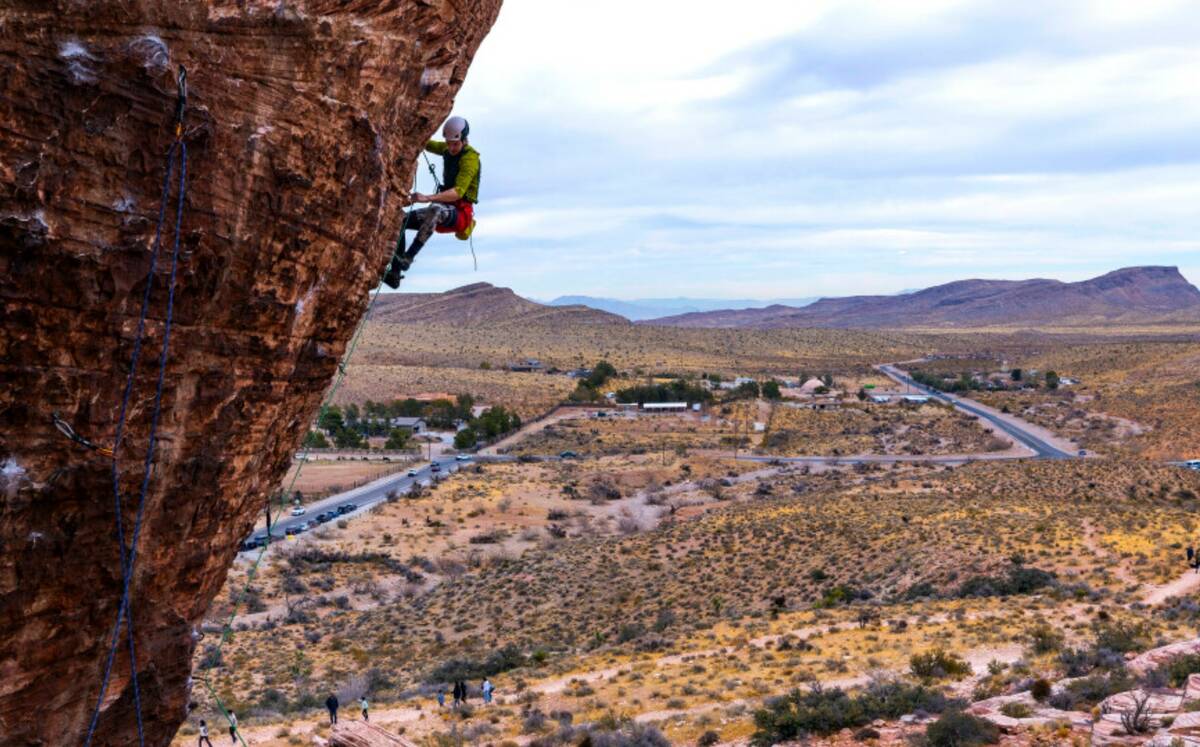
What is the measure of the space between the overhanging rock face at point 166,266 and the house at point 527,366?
12844cm

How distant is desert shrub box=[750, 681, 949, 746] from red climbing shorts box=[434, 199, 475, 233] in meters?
11.3

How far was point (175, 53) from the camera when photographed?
5008 millimetres

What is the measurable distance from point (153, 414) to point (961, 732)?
40.6 ft

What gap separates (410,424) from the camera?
90.8m

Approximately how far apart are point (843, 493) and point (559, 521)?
55.6 feet

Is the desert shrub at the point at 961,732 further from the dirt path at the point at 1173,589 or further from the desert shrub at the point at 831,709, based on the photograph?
the dirt path at the point at 1173,589

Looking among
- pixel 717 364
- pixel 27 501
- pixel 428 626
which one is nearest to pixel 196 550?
pixel 27 501

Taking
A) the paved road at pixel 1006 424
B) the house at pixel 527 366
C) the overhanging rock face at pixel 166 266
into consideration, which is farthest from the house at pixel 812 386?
the overhanging rock face at pixel 166 266

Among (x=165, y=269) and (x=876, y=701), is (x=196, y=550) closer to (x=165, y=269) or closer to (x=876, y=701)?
(x=165, y=269)

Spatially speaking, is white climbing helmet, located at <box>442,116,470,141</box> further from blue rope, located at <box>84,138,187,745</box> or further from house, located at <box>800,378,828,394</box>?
house, located at <box>800,378,828,394</box>

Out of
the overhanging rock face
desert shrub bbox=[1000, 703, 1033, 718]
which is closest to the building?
Answer: desert shrub bbox=[1000, 703, 1033, 718]

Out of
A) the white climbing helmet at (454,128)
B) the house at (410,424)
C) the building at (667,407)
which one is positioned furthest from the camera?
the building at (667,407)

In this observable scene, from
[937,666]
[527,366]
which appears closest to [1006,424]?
[937,666]

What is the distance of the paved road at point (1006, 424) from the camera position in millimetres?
67050
